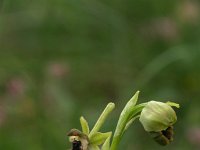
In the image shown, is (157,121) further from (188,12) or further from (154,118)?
(188,12)

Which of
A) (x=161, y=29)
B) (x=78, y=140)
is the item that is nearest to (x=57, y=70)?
(x=161, y=29)

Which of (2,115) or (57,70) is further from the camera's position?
(57,70)

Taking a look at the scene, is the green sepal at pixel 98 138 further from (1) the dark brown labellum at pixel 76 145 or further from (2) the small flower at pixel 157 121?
(2) the small flower at pixel 157 121

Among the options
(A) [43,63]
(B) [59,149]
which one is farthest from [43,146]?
(A) [43,63]

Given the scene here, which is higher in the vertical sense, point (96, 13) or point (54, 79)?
point (96, 13)

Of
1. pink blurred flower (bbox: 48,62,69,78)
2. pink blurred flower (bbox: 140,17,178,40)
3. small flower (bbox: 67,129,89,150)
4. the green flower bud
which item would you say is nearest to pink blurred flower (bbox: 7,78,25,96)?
pink blurred flower (bbox: 48,62,69,78)

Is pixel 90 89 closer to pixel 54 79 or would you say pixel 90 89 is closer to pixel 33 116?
pixel 54 79

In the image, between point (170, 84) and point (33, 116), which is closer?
point (33, 116)

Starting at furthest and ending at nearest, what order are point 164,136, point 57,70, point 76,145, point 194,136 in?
point 57,70, point 194,136, point 76,145, point 164,136

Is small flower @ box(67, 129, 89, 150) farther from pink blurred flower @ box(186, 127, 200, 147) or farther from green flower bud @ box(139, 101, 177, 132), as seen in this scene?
pink blurred flower @ box(186, 127, 200, 147)
